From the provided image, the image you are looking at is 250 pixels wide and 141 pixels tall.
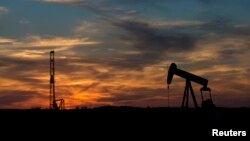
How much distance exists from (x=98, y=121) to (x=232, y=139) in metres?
7.73

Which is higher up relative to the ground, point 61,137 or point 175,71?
point 175,71

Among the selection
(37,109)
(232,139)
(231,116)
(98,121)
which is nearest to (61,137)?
(98,121)

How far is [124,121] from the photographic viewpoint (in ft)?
97.2

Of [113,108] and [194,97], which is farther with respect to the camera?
[194,97]

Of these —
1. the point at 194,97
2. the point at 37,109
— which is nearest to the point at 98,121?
the point at 37,109

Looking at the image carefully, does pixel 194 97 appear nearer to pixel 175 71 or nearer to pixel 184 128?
pixel 175 71

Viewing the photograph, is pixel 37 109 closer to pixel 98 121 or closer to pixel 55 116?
pixel 55 116

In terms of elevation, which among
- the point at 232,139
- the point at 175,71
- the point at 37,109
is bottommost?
the point at 232,139

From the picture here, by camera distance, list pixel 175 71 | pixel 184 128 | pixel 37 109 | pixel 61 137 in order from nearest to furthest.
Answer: pixel 61 137, pixel 184 128, pixel 37 109, pixel 175 71

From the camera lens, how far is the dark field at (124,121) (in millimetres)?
28328

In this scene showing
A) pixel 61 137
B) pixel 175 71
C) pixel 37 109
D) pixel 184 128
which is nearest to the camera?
pixel 61 137

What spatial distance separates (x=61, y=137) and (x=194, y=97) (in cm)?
1321

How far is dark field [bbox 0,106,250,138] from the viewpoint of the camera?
92.9ft

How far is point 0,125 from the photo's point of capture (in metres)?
28.6
